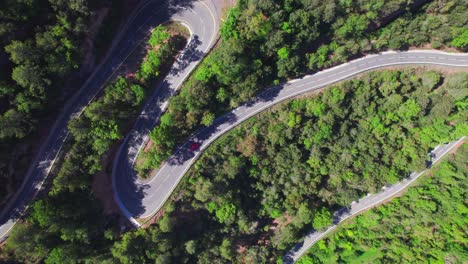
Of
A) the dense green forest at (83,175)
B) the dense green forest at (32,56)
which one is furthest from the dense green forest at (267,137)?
the dense green forest at (32,56)

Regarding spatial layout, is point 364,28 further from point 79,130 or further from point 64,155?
point 64,155

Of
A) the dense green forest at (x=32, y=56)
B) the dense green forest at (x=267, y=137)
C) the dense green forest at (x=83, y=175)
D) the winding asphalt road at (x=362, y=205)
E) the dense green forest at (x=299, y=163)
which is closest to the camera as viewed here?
the dense green forest at (x=32, y=56)

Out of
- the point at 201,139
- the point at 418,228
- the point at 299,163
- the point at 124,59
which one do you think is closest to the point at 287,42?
the point at 201,139

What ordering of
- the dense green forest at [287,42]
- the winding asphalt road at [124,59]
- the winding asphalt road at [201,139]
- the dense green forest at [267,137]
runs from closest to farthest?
the dense green forest at [267,137] < the winding asphalt road at [124,59] < the dense green forest at [287,42] < the winding asphalt road at [201,139]

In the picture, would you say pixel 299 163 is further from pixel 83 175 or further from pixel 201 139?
pixel 83 175

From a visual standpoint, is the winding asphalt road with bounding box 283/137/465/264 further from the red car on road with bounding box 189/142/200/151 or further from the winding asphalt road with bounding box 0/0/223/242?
the winding asphalt road with bounding box 0/0/223/242

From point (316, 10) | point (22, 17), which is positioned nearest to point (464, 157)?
point (316, 10)

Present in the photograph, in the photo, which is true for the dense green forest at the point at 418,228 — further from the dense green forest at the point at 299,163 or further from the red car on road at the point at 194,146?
the red car on road at the point at 194,146
